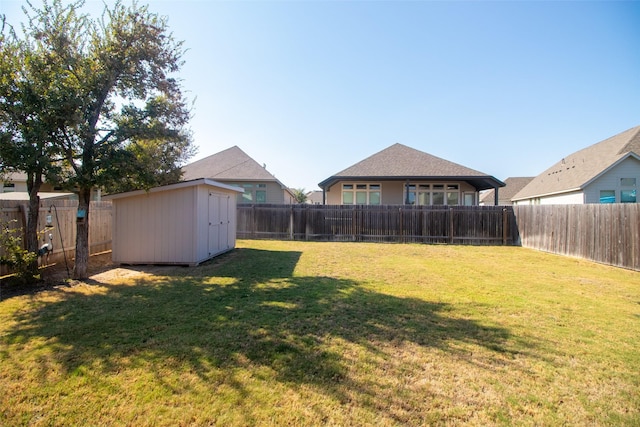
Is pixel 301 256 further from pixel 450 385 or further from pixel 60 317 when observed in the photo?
pixel 450 385

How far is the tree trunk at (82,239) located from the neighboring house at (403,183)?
38.4 ft

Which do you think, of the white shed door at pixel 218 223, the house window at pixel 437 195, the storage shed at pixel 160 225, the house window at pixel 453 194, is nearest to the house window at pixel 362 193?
the house window at pixel 437 195

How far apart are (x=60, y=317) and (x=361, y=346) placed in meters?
4.17

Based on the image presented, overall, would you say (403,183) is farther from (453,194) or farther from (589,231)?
(589,231)

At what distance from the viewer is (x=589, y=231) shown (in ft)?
31.3

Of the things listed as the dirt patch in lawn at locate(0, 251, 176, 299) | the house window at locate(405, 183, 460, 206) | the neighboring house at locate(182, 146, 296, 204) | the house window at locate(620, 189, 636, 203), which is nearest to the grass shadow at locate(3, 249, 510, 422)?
the dirt patch in lawn at locate(0, 251, 176, 299)

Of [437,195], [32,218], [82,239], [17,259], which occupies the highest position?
[437,195]

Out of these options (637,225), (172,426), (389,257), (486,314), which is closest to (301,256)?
(389,257)

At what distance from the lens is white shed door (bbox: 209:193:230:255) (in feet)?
31.0

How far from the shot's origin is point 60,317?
172 inches

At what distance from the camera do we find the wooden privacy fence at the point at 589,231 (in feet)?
26.7

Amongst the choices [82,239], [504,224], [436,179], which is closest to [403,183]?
[436,179]

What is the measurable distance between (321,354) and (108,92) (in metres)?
7.18

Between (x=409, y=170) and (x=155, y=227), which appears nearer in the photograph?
(x=155, y=227)
